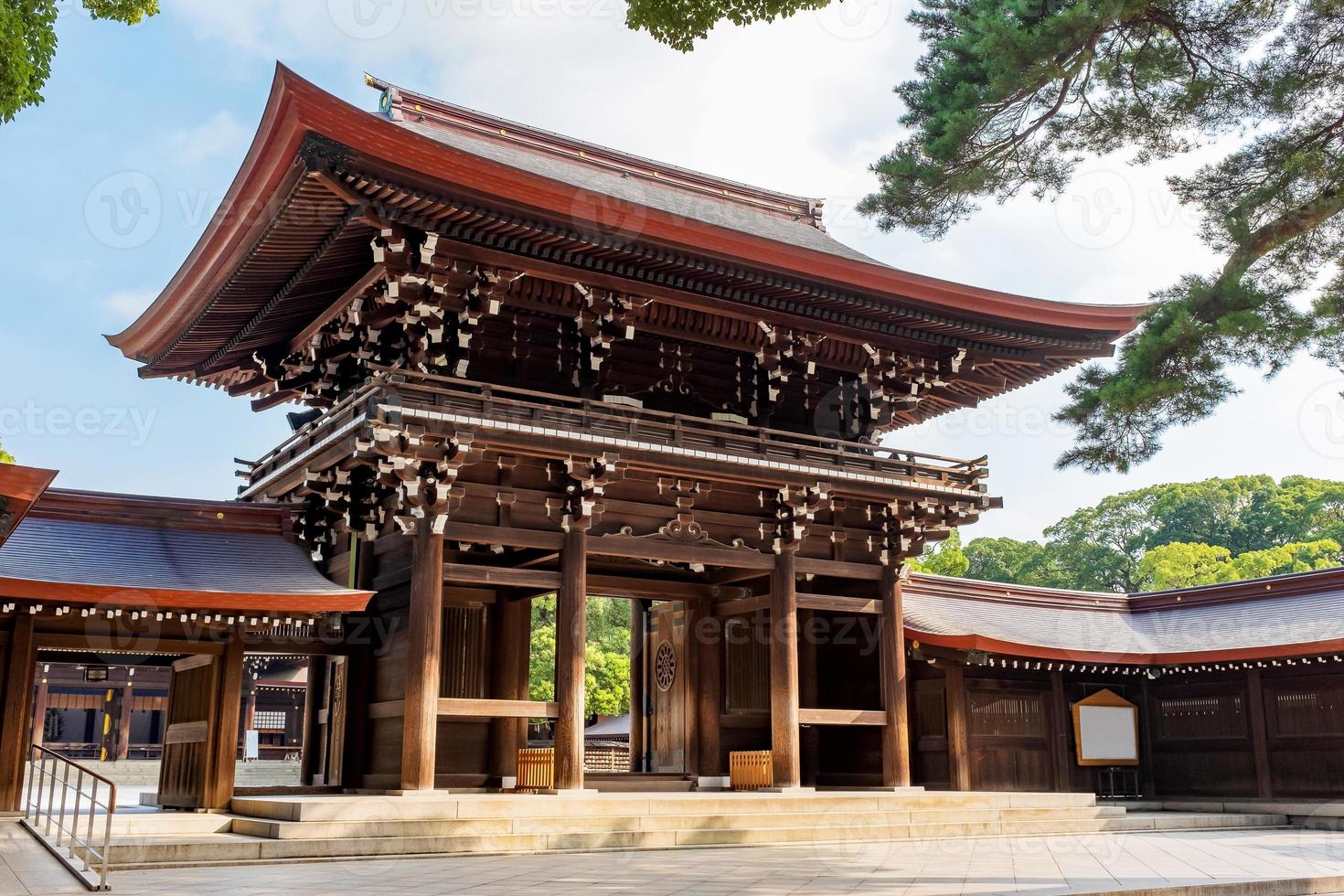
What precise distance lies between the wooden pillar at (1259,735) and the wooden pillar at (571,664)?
42.2 feet

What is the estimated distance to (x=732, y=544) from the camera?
16453 millimetres

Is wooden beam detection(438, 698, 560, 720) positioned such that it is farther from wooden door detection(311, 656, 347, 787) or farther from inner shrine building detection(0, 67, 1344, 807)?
wooden door detection(311, 656, 347, 787)

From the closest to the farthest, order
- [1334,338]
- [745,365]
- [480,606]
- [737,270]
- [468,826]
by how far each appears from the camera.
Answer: [1334,338]
[468,826]
[737,270]
[480,606]
[745,365]

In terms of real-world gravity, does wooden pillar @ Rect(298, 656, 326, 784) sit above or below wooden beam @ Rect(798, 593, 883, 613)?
below

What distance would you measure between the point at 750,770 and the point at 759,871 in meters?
6.13

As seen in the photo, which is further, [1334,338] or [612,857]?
[612,857]

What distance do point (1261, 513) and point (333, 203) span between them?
60.2 m

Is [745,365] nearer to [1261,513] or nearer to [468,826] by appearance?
[468,826]

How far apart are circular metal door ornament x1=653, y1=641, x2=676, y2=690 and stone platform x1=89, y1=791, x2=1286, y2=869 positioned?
329 cm

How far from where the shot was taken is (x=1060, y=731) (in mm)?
20578

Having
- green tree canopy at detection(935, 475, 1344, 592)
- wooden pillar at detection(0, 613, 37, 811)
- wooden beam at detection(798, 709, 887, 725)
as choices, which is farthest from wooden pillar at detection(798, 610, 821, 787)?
green tree canopy at detection(935, 475, 1344, 592)

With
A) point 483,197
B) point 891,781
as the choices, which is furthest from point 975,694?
point 483,197

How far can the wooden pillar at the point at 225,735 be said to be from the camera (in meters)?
13.6

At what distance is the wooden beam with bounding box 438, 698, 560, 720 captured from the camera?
13.4 meters
